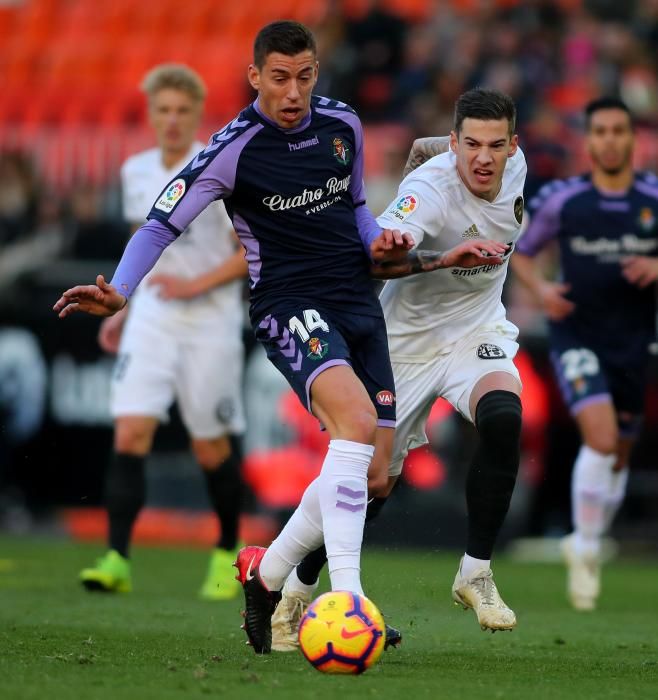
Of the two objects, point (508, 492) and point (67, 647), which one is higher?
point (508, 492)

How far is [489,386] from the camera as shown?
638cm

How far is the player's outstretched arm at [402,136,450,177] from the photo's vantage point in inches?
273

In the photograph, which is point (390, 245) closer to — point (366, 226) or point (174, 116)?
point (366, 226)

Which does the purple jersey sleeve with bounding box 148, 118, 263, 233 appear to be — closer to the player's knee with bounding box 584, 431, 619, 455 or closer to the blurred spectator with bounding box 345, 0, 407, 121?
the player's knee with bounding box 584, 431, 619, 455

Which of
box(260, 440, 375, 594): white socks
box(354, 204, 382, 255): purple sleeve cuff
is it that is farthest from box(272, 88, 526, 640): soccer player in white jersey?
box(260, 440, 375, 594): white socks

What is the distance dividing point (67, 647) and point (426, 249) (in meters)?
2.20

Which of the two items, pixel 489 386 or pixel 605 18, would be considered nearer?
pixel 489 386

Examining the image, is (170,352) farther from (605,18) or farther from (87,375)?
(605,18)

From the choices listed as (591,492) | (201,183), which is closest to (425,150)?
(201,183)

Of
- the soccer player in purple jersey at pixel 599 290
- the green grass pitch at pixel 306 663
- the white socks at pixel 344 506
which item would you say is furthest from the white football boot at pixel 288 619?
the soccer player in purple jersey at pixel 599 290

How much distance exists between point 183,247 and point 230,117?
20.2 ft

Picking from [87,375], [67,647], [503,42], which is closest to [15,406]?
[87,375]

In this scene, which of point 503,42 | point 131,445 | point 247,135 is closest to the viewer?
point 247,135

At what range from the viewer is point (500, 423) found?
6.20 m
